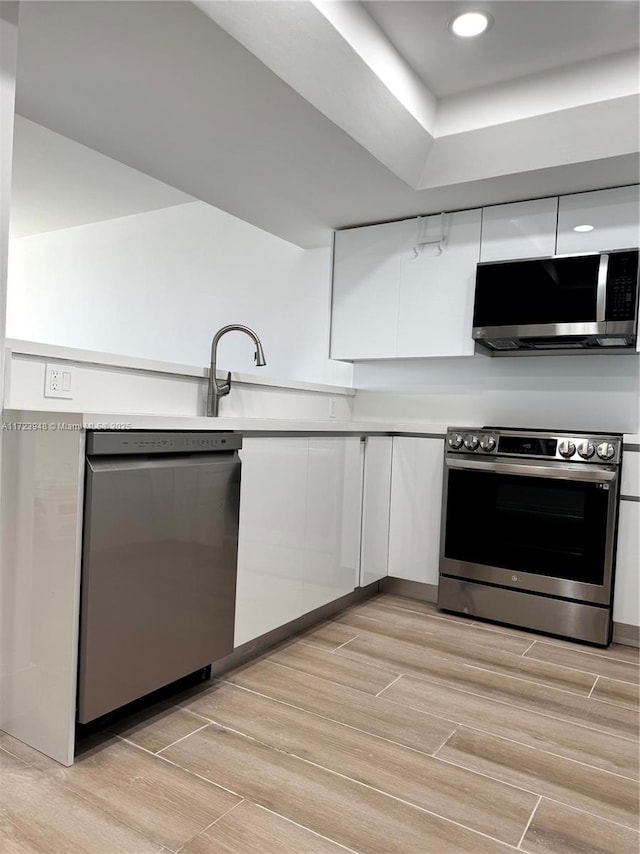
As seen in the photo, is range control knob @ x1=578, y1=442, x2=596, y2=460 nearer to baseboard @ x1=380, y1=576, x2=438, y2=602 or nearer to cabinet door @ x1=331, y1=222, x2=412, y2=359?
baseboard @ x1=380, y1=576, x2=438, y2=602

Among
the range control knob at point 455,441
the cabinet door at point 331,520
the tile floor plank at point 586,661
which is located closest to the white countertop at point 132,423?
the cabinet door at point 331,520

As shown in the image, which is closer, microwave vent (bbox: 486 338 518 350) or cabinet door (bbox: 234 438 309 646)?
cabinet door (bbox: 234 438 309 646)

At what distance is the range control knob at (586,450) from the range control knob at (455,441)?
1.81 feet

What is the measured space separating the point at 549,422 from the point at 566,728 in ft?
5.33

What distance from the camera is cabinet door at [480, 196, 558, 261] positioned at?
115 inches

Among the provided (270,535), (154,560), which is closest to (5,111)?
(154,560)

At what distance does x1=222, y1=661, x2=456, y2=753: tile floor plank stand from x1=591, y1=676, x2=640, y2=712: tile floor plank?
64 cm

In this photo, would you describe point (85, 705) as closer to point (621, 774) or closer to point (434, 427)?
point (621, 774)

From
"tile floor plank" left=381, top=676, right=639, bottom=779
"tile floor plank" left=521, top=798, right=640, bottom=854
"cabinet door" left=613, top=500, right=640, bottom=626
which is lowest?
"tile floor plank" left=521, top=798, right=640, bottom=854

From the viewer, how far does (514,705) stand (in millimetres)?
2008

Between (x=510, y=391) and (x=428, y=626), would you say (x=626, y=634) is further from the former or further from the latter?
(x=510, y=391)

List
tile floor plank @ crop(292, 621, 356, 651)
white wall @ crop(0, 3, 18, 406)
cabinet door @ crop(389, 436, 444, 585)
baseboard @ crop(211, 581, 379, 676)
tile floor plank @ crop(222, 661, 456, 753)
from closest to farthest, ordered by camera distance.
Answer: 1. white wall @ crop(0, 3, 18, 406)
2. tile floor plank @ crop(222, 661, 456, 753)
3. baseboard @ crop(211, 581, 379, 676)
4. tile floor plank @ crop(292, 621, 356, 651)
5. cabinet door @ crop(389, 436, 444, 585)

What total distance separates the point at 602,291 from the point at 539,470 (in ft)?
2.74

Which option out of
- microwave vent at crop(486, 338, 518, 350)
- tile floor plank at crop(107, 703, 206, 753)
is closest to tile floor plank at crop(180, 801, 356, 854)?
tile floor plank at crop(107, 703, 206, 753)
